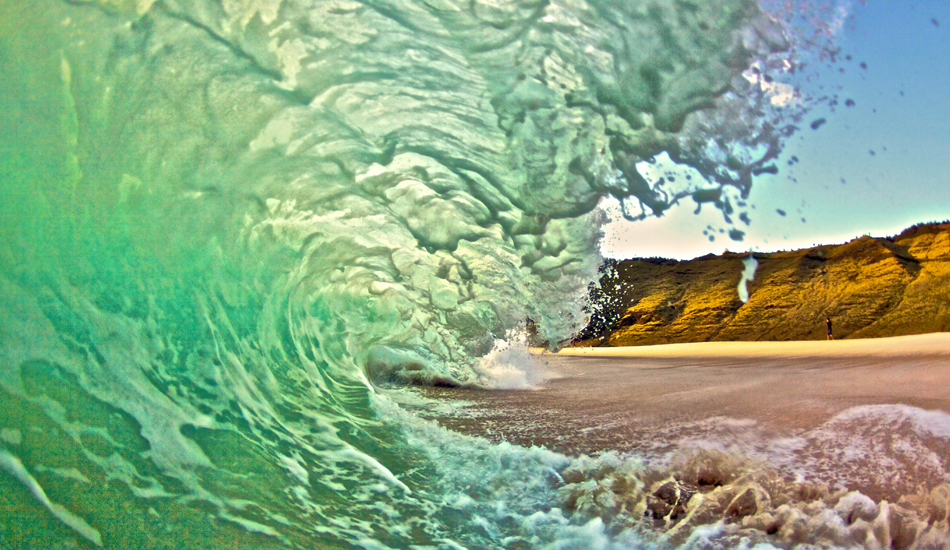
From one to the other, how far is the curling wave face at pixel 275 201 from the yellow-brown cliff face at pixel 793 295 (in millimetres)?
24947

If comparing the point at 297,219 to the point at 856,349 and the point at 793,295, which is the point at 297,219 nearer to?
the point at 856,349

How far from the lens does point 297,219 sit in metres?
6.06

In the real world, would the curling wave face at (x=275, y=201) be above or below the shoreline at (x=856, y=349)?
above

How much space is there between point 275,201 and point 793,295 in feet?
137

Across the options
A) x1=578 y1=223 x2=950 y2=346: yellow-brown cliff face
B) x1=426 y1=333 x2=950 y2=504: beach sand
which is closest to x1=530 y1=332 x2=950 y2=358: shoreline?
x1=426 y1=333 x2=950 y2=504: beach sand

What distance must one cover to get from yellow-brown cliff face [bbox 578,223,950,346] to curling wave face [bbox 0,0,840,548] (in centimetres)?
2495

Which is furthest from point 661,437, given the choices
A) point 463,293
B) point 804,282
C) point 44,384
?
point 804,282

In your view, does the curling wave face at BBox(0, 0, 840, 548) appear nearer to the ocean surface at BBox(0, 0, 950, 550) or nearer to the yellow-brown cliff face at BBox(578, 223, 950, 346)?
the ocean surface at BBox(0, 0, 950, 550)

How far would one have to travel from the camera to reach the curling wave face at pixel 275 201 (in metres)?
2.44

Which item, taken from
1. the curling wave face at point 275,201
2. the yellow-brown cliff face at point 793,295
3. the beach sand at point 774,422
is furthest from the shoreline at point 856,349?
the yellow-brown cliff face at point 793,295

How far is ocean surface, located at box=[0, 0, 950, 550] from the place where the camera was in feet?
7.57

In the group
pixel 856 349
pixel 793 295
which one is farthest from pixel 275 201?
pixel 793 295

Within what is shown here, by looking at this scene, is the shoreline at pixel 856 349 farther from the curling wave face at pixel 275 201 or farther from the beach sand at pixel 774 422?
the curling wave face at pixel 275 201

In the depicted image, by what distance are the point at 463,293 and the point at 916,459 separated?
21.6 feet
